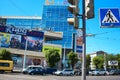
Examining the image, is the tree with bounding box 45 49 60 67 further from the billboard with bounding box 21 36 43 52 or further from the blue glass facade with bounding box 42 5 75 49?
the blue glass facade with bounding box 42 5 75 49

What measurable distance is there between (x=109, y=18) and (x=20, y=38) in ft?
206

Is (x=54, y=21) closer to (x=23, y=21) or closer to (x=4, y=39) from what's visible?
(x=23, y=21)

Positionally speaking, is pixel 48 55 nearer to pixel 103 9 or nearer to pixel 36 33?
pixel 36 33

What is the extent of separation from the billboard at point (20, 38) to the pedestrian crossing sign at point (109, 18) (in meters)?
60.6

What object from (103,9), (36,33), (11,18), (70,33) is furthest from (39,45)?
(103,9)

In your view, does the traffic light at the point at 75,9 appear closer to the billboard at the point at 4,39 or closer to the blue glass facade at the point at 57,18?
the billboard at the point at 4,39

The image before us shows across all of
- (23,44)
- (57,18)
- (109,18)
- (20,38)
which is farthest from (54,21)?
(109,18)

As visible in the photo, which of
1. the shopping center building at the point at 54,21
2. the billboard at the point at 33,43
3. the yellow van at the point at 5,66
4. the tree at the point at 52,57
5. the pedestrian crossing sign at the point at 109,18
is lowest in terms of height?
the yellow van at the point at 5,66

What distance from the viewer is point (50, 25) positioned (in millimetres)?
107812

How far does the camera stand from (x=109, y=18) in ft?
27.5

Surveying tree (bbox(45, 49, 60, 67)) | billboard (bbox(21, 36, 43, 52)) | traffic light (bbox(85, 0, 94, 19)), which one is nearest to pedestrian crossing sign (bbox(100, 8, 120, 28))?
traffic light (bbox(85, 0, 94, 19))

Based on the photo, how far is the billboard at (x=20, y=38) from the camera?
6738 cm

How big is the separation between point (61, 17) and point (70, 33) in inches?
313

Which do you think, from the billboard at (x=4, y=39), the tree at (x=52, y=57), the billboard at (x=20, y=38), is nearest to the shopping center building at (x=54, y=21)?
the billboard at (x=20, y=38)
